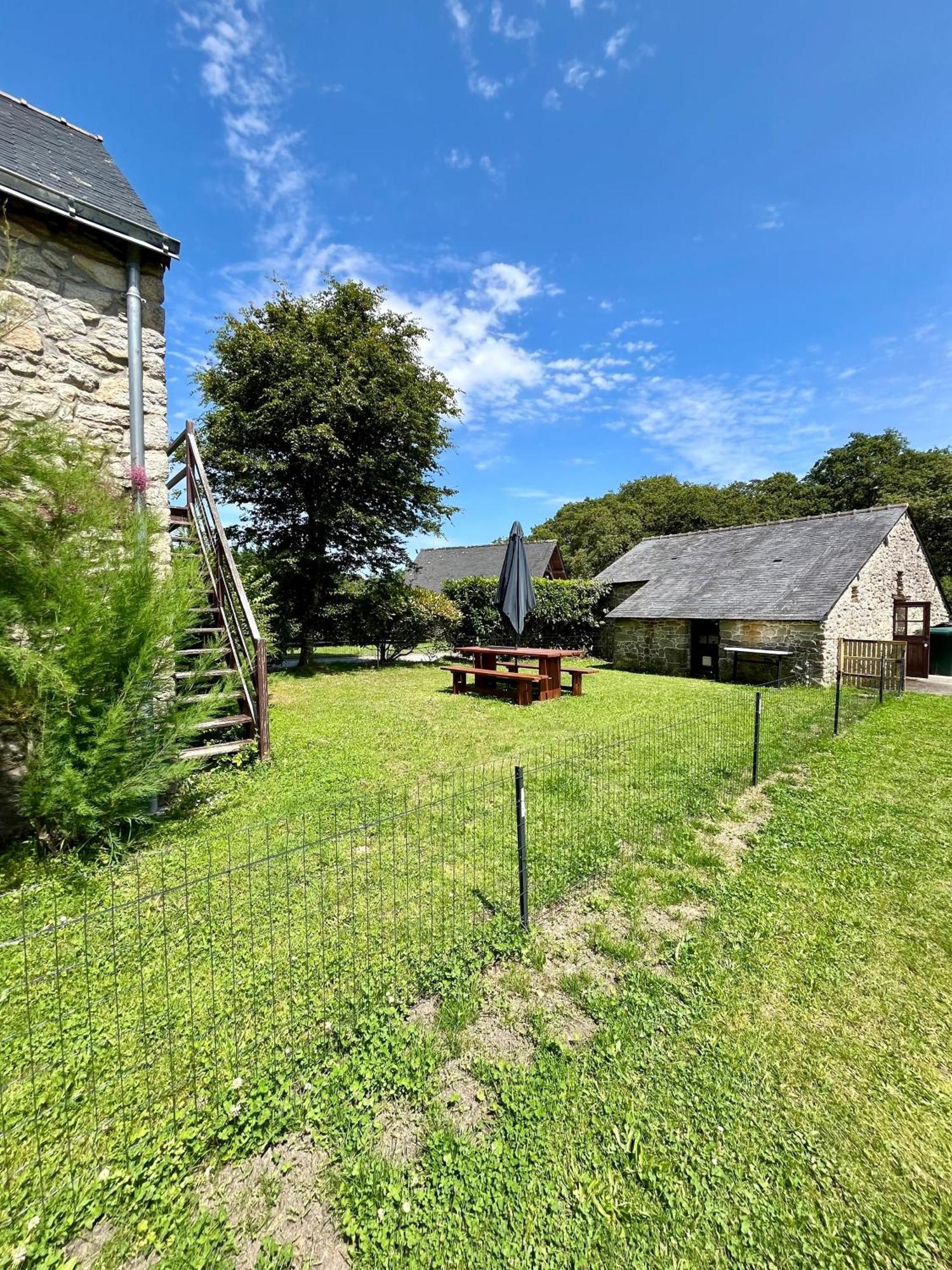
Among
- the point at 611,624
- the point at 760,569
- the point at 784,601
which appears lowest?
the point at 611,624

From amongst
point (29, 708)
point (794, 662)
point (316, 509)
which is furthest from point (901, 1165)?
point (316, 509)

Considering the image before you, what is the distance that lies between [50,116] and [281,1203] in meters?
10.4

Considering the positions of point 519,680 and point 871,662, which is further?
point 871,662

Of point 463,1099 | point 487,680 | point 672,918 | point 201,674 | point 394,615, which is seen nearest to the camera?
point 463,1099

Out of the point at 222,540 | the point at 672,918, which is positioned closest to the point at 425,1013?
the point at 672,918

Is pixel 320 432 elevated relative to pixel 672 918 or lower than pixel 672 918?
elevated

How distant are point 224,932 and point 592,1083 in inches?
88.4

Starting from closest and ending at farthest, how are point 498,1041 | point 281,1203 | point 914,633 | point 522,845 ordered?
point 281,1203 → point 498,1041 → point 522,845 → point 914,633

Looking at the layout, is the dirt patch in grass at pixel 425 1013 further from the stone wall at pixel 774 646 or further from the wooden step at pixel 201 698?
the stone wall at pixel 774 646

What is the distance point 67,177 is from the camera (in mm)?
4727

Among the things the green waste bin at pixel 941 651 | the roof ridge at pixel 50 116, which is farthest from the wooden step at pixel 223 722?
the green waste bin at pixel 941 651

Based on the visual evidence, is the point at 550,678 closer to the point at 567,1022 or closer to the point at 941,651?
the point at 567,1022

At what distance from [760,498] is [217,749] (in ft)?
157

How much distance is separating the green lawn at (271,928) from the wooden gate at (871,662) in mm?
7297
